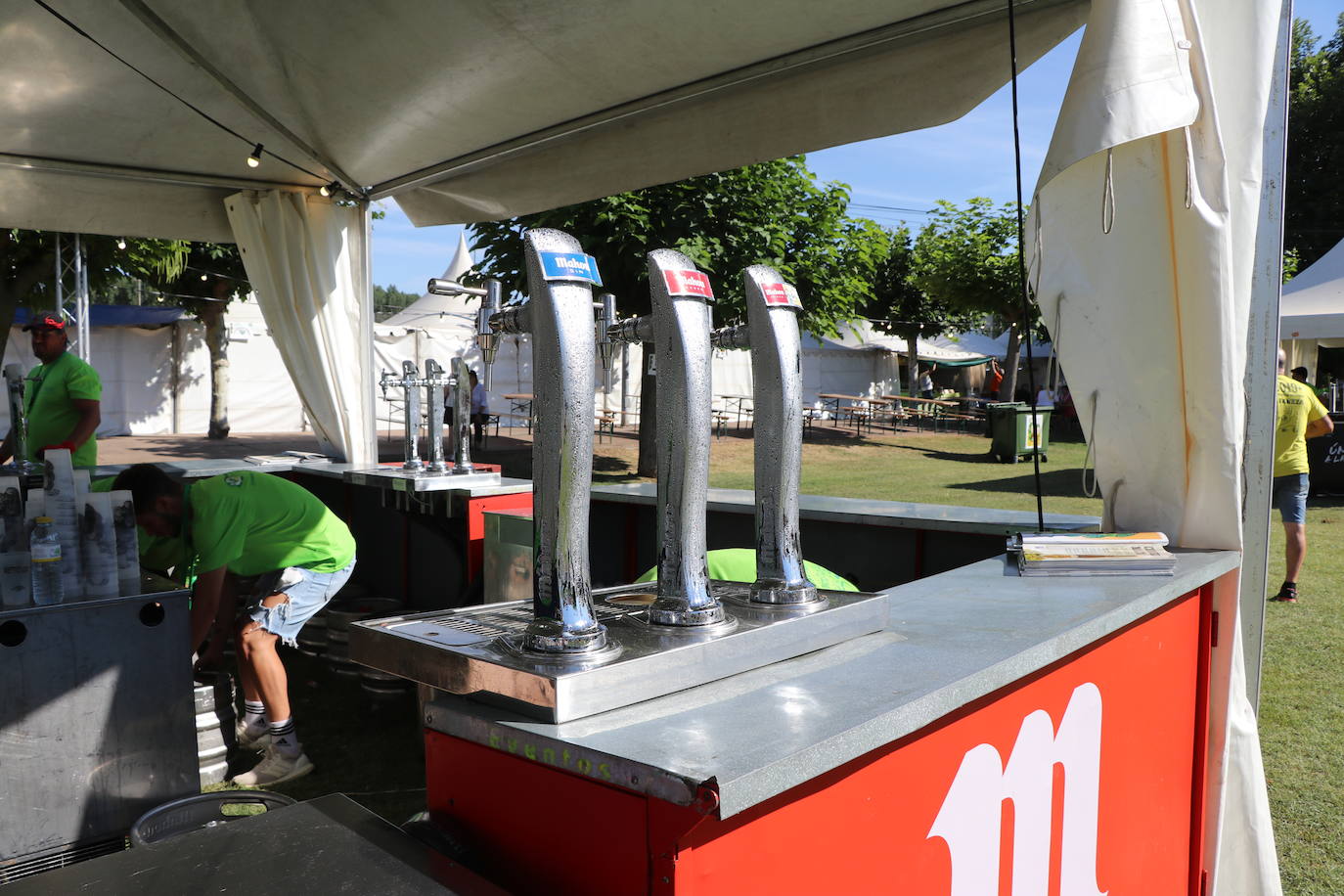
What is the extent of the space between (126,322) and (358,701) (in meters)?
19.5

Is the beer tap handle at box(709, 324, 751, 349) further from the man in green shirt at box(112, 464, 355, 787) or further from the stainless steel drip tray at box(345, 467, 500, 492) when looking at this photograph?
the stainless steel drip tray at box(345, 467, 500, 492)

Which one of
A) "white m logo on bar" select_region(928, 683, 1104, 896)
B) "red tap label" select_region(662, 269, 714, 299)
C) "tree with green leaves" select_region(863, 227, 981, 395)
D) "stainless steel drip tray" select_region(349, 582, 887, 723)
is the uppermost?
"tree with green leaves" select_region(863, 227, 981, 395)

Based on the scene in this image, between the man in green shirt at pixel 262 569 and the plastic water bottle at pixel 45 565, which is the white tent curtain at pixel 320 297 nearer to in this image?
the man in green shirt at pixel 262 569

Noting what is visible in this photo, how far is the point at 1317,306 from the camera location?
13.0 m

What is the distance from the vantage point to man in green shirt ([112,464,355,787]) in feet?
10.8

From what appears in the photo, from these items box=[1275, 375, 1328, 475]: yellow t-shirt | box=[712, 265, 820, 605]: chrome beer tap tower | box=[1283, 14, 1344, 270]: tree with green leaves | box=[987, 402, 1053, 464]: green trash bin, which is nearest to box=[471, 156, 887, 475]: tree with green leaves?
box=[1275, 375, 1328, 475]: yellow t-shirt

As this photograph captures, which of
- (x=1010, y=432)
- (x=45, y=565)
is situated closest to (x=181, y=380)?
(x=1010, y=432)

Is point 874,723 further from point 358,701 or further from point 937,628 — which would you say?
point 358,701

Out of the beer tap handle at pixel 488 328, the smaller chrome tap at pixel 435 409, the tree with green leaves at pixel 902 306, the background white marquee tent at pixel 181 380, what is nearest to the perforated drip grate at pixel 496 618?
the beer tap handle at pixel 488 328

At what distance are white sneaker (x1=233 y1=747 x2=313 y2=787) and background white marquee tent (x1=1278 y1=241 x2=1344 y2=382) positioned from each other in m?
13.4

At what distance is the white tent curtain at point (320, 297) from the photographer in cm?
542

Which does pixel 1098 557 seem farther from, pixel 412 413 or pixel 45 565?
pixel 412 413

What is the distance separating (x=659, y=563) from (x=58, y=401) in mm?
4730

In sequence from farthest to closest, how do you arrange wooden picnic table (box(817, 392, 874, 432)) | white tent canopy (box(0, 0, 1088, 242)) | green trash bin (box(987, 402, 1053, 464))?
wooden picnic table (box(817, 392, 874, 432)) < green trash bin (box(987, 402, 1053, 464)) < white tent canopy (box(0, 0, 1088, 242))
